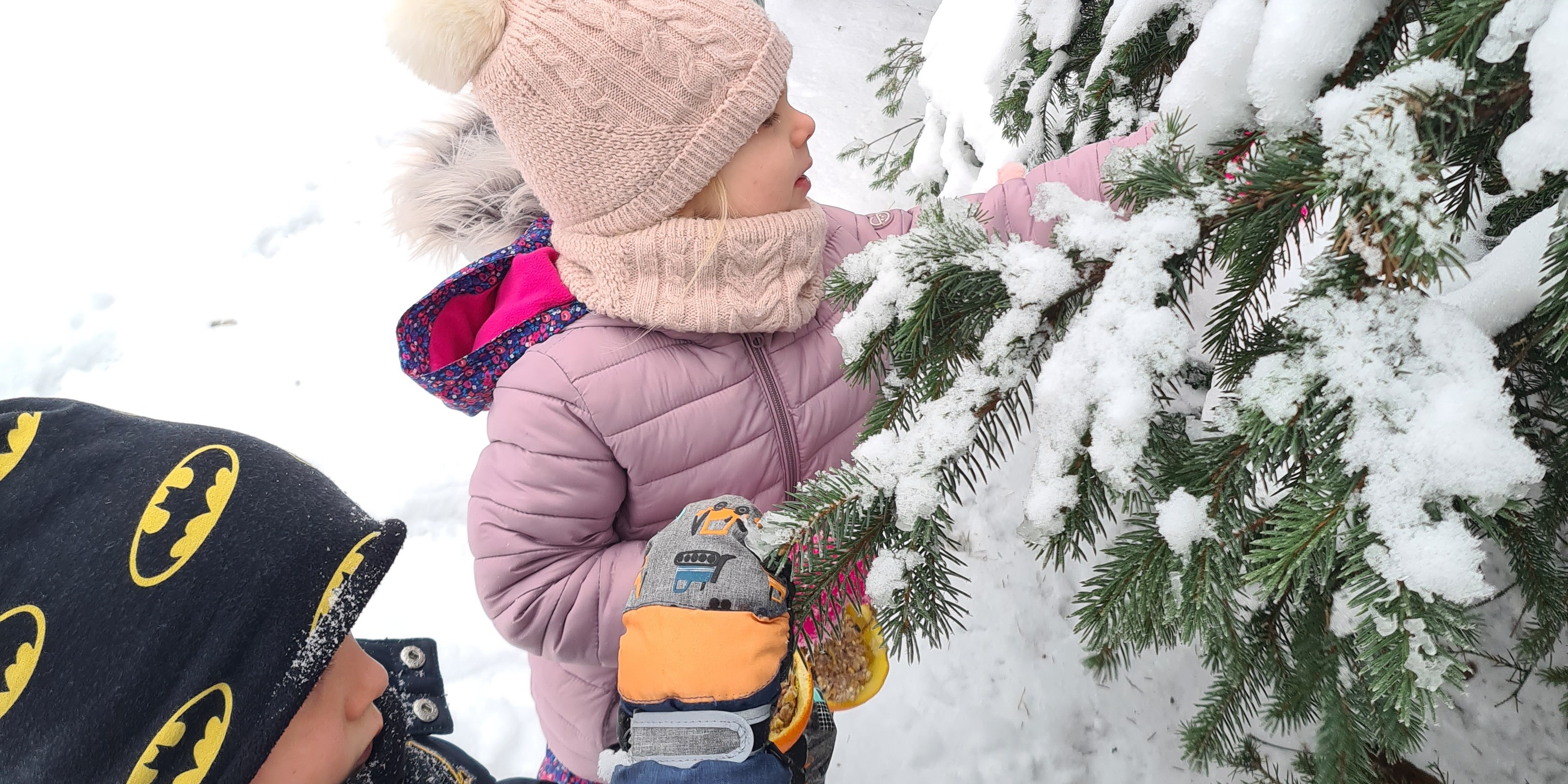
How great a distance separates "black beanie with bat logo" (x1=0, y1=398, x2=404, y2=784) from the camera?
2.40 ft

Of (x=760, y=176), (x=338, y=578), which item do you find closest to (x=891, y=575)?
(x=338, y=578)

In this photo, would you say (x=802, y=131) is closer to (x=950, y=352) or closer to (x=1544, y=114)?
(x=950, y=352)

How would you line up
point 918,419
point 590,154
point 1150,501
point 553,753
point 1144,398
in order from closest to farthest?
1. point 1144,398
2. point 1150,501
3. point 918,419
4. point 590,154
5. point 553,753

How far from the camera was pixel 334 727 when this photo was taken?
940mm

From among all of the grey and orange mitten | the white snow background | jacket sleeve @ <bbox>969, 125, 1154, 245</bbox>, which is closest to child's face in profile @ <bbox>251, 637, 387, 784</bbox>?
the grey and orange mitten

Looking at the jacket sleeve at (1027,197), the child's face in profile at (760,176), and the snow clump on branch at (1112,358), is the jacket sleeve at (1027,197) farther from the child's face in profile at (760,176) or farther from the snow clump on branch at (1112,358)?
the snow clump on branch at (1112,358)

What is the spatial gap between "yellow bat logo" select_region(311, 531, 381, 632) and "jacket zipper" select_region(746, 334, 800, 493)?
820 millimetres

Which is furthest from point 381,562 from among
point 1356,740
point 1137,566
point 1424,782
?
point 1424,782

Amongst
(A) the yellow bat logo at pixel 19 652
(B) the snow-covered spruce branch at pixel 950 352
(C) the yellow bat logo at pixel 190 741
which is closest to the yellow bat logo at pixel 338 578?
(C) the yellow bat logo at pixel 190 741

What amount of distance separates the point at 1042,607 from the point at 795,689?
173cm

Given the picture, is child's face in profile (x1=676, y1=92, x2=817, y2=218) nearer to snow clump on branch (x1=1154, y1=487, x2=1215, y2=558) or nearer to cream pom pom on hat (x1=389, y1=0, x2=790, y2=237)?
cream pom pom on hat (x1=389, y1=0, x2=790, y2=237)

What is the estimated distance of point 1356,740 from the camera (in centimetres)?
113

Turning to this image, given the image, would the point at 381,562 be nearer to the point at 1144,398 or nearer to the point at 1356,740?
the point at 1144,398

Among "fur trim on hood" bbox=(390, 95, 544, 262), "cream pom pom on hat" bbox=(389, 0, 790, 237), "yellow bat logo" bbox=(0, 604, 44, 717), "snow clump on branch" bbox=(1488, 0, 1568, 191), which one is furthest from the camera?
"fur trim on hood" bbox=(390, 95, 544, 262)
